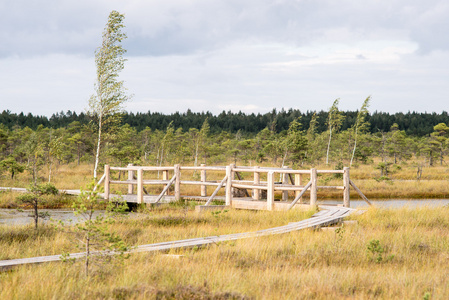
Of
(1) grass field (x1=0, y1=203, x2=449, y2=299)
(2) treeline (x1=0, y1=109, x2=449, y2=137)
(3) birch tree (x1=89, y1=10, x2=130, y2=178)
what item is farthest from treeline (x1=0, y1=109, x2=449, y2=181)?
(2) treeline (x1=0, y1=109, x2=449, y2=137)

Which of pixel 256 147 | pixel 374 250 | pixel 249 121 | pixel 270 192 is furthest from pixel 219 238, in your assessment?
pixel 249 121

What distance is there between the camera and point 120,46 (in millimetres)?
23531

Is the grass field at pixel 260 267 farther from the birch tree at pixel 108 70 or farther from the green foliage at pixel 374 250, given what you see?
the birch tree at pixel 108 70

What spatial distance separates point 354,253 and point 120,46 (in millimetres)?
19128

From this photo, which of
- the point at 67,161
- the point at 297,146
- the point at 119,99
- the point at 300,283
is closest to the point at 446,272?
the point at 300,283

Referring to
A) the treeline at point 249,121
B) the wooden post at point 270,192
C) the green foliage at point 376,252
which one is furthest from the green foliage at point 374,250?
the treeline at point 249,121

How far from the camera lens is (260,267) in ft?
21.2

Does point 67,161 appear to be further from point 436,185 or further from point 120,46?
point 436,185

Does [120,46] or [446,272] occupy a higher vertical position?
[120,46]

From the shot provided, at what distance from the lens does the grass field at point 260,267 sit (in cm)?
506

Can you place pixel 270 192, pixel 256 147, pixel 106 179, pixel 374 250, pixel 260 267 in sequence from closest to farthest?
pixel 260 267 < pixel 374 250 < pixel 270 192 < pixel 106 179 < pixel 256 147

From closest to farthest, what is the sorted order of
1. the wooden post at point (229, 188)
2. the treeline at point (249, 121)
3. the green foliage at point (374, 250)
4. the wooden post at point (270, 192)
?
1. the green foliage at point (374, 250)
2. the wooden post at point (270, 192)
3. the wooden post at point (229, 188)
4. the treeline at point (249, 121)

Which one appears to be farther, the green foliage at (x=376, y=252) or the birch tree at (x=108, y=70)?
the birch tree at (x=108, y=70)

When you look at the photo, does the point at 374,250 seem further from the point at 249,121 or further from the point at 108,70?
the point at 249,121
